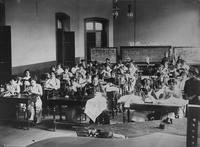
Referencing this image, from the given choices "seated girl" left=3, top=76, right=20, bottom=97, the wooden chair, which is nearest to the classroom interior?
the wooden chair

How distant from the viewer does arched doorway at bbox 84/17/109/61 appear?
1391 cm

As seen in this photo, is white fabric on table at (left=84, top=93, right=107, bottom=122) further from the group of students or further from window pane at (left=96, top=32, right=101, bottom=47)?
window pane at (left=96, top=32, right=101, bottom=47)

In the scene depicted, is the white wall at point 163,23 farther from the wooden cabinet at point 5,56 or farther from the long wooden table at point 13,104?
the long wooden table at point 13,104

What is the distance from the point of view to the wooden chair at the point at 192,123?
151 cm

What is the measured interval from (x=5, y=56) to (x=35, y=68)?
1.62 m

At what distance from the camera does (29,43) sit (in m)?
8.88

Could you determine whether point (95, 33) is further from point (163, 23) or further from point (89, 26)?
point (163, 23)

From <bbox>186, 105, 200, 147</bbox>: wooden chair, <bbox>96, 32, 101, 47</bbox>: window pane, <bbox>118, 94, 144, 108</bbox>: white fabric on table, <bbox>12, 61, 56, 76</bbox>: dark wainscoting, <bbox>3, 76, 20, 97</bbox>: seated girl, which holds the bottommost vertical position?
<bbox>118, 94, 144, 108</bbox>: white fabric on table

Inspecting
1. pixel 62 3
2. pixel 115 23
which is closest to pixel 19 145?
pixel 62 3

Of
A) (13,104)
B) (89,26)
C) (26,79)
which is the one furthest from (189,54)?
(13,104)

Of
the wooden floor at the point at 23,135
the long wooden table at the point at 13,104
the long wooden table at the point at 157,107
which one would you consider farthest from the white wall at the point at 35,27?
the long wooden table at the point at 157,107

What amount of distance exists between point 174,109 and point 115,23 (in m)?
9.78

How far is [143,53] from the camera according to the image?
1387cm

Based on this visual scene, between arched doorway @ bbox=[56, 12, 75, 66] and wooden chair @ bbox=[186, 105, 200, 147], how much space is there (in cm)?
968
